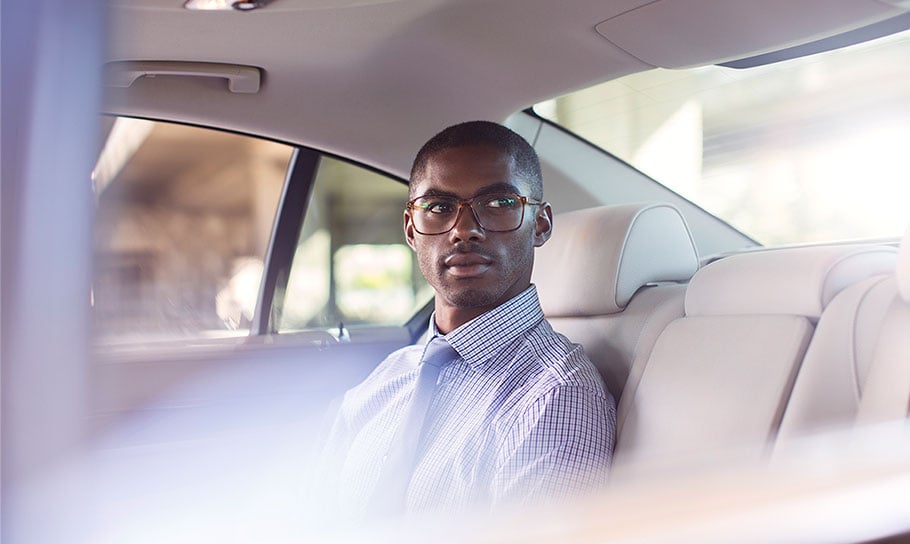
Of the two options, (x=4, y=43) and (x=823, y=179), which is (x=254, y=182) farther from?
(x=4, y=43)

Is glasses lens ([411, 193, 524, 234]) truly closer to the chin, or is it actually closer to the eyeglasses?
the eyeglasses

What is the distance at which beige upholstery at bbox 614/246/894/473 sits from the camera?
1694 millimetres

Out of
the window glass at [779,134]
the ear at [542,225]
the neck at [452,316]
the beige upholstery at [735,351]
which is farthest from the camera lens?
the window glass at [779,134]

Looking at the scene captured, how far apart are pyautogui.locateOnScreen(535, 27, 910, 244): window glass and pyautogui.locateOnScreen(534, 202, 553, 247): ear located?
73 centimetres

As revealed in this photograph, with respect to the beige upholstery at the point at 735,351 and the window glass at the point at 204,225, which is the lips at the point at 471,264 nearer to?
the beige upholstery at the point at 735,351

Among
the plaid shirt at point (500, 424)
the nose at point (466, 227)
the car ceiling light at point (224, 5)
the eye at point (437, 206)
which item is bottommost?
the plaid shirt at point (500, 424)

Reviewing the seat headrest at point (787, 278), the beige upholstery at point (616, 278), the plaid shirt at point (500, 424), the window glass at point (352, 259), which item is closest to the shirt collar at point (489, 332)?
the plaid shirt at point (500, 424)

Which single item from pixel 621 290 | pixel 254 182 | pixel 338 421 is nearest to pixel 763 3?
pixel 621 290

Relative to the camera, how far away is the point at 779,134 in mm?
2703

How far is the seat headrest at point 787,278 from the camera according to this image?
5.89 ft

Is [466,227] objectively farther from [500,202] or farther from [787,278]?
[787,278]

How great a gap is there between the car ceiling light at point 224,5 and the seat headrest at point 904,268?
1508 millimetres

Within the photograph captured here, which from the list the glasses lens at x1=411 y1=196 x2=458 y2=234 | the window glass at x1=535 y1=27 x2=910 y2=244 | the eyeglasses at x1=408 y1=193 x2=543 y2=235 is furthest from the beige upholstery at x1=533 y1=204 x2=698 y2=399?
the window glass at x1=535 y1=27 x2=910 y2=244

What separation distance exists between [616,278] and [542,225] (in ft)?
0.71
